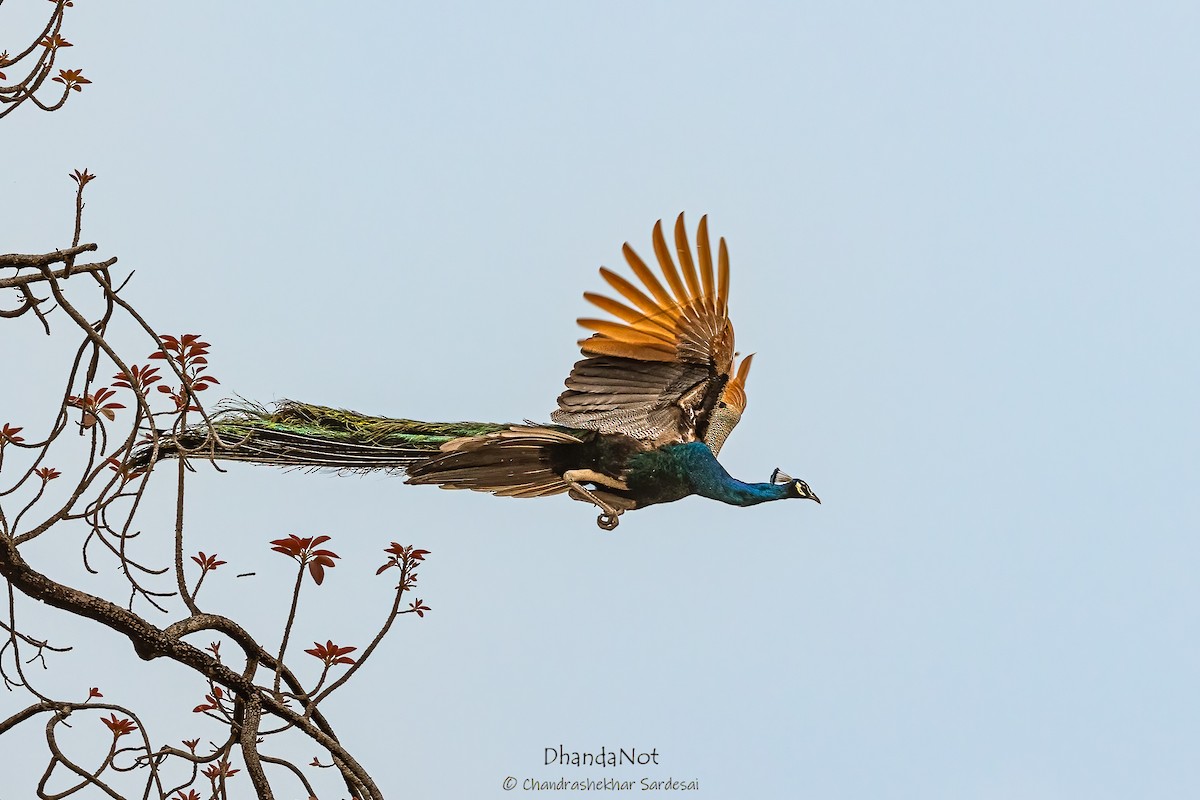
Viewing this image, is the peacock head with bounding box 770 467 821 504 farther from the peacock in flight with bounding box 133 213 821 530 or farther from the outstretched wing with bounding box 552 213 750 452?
the outstretched wing with bounding box 552 213 750 452

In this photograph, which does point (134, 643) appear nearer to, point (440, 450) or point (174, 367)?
point (174, 367)

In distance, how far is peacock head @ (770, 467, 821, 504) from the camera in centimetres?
427

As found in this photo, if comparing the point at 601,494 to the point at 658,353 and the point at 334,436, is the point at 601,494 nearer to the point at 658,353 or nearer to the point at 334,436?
the point at 658,353

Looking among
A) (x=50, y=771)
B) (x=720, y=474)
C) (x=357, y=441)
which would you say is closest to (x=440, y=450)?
(x=357, y=441)

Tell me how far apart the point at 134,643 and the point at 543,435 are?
1628 millimetres

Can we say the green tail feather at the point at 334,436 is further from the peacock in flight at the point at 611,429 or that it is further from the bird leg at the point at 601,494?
the bird leg at the point at 601,494

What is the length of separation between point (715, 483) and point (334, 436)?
46.0 inches

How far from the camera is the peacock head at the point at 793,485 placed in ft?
14.0

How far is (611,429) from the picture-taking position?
13.4 feet

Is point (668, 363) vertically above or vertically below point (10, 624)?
above

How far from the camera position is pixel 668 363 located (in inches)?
160

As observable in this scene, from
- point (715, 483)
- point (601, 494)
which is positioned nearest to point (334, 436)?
point (601, 494)

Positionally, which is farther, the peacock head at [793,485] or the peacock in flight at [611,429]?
the peacock head at [793,485]

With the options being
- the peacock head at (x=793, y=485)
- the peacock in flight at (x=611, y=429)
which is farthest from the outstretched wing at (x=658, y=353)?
the peacock head at (x=793, y=485)
